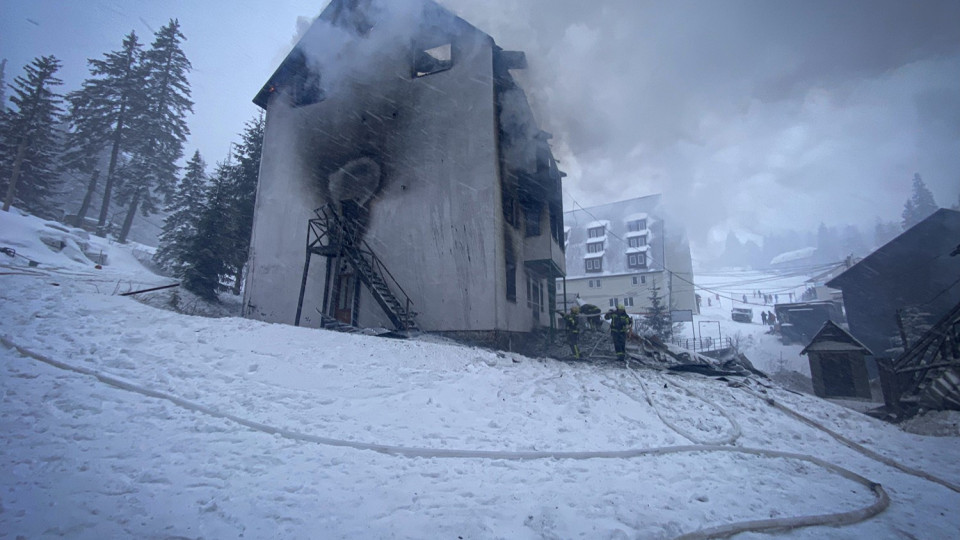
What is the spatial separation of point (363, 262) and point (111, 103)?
2822 centimetres

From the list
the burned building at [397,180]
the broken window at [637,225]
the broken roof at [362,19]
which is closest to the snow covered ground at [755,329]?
the broken window at [637,225]

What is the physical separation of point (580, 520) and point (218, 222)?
19401 mm

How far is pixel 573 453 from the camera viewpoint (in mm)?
4355

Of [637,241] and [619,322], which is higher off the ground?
[637,241]

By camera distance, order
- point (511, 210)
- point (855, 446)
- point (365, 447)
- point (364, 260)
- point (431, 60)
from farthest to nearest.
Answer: point (511, 210) < point (431, 60) < point (364, 260) < point (855, 446) < point (365, 447)

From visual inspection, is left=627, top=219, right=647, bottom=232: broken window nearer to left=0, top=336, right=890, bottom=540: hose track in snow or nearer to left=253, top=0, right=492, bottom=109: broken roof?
left=253, top=0, right=492, bottom=109: broken roof

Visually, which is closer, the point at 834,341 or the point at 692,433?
the point at 692,433

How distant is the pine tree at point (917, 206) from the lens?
37.2 metres

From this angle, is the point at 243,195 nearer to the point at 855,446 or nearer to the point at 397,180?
the point at 397,180

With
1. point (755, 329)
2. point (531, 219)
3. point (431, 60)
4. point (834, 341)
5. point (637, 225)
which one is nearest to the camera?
point (431, 60)

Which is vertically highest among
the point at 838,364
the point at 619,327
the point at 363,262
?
the point at 363,262

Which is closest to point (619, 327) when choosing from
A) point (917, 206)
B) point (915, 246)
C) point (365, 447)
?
point (365, 447)

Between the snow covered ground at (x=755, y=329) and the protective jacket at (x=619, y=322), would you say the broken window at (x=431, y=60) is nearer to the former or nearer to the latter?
the protective jacket at (x=619, y=322)

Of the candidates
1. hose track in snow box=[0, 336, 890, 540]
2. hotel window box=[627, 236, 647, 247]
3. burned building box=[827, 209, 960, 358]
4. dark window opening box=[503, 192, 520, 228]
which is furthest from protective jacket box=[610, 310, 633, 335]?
hotel window box=[627, 236, 647, 247]
